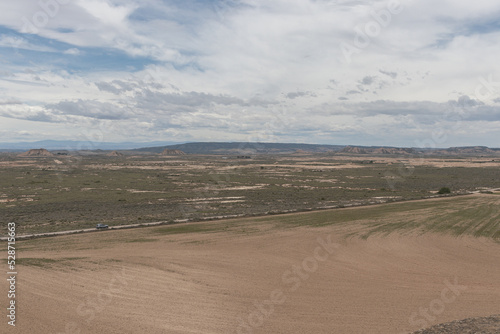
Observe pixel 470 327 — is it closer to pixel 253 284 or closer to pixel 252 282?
pixel 253 284

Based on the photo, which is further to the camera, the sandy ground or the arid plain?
the arid plain

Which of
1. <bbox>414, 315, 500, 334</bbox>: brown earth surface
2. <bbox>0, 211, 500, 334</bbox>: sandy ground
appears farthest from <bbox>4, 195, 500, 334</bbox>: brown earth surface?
<bbox>414, 315, 500, 334</bbox>: brown earth surface

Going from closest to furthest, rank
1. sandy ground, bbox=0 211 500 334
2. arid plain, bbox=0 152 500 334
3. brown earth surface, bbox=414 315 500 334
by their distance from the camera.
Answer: brown earth surface, bbox=414 315 500 334 < sandy ground, bbox=0 211 500 334 < arid plain, bbox=0 152 500 334

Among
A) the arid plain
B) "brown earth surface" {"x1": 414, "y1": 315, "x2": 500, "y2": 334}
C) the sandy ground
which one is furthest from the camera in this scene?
the arid plain

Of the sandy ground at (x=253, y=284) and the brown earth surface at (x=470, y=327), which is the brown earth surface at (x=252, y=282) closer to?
the sandy ground at (x=253, y=284)

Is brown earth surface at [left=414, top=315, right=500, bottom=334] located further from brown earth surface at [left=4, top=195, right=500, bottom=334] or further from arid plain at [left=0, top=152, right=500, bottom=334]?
arid plain at [left=0, top=152, right=500, bottom=334]

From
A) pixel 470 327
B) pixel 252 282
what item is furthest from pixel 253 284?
pixel 470 327

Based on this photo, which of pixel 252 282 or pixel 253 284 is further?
pixel 252 282
